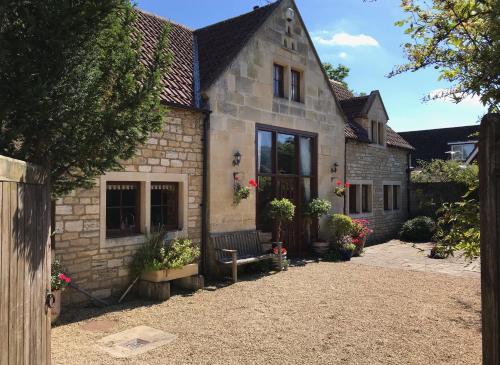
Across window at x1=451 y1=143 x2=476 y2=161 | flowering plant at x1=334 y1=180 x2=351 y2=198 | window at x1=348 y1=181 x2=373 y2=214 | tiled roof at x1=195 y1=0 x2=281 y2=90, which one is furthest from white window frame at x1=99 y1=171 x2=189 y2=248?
window at x1=451 y1=143 x2=476 y2=161

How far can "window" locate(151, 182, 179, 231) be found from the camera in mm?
8656

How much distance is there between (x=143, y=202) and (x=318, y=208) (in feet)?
18.6

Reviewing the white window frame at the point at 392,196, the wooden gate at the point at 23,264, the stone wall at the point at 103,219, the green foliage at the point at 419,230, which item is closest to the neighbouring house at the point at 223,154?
the stone wall at the point at 103,219

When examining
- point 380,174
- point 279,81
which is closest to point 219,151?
point 279,81

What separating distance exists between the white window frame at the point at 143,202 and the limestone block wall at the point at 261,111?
0.77 metres

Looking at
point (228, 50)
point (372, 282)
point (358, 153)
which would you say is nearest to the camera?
point (372, 282)

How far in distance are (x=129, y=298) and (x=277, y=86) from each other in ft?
23.7

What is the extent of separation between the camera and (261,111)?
10.9 metres

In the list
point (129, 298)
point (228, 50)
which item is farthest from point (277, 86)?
point (129, 298)

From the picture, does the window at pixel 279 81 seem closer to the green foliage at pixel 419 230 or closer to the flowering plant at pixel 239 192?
the flowering plant at pixel 239 192

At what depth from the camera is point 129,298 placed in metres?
7.67

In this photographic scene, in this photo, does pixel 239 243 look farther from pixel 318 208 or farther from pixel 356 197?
pixel 356 197

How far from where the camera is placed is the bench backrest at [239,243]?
30.7 feet

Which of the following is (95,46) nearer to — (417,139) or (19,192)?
(19,192)
